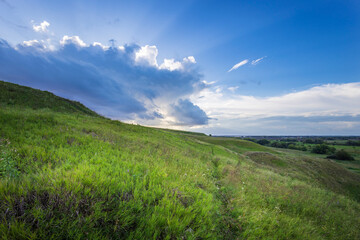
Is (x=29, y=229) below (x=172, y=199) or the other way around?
the other way around

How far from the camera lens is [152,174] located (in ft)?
14.5

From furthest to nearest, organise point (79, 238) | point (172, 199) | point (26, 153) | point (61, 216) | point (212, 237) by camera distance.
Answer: point (26, 153) < point (172, 199) < point (212, 237) < point (61, 216) < point (79, 238)

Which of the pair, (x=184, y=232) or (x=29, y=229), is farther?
(x=184, y=232)

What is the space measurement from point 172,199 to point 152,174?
4.52 feet

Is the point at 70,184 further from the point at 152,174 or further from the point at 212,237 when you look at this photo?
the point at 212,237

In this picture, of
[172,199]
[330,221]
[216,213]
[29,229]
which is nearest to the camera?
[29,229]

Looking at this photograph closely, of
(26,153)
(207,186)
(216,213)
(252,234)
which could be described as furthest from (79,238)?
(26,153)

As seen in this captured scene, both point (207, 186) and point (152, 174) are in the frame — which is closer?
point (152, 174)

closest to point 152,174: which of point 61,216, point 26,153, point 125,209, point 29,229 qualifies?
point 125,209

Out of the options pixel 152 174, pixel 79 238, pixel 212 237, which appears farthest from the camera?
pixel 152 174

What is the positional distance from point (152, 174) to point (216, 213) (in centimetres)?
208

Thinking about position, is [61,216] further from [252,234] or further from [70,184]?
[252,234]

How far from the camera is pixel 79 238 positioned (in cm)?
196

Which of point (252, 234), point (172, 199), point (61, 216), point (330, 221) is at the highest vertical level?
point (61, 216)
